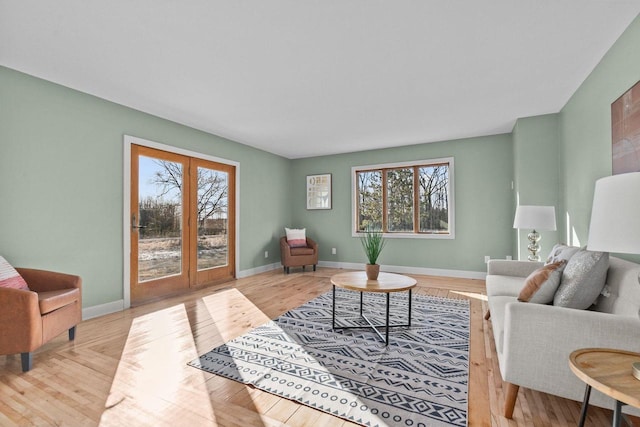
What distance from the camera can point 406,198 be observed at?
5.69 m

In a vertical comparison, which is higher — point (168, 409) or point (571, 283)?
point (571, 283)

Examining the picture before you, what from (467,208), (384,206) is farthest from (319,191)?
(467,208)

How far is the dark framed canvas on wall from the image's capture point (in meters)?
2.02

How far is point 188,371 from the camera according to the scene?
209 cm

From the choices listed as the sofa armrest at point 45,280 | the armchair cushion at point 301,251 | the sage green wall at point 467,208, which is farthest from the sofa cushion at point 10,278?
the sage green wall at point 467,208

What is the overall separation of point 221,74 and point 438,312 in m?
3.35

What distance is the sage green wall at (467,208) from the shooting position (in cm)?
492

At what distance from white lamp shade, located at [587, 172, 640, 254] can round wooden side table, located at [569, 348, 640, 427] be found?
436 mm

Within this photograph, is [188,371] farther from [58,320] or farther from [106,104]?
[106,104]

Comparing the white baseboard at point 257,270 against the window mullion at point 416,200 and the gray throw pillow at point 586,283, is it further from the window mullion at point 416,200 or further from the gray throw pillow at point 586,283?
the gray throw pillow at point 586,283

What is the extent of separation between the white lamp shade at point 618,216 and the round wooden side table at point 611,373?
436 mm

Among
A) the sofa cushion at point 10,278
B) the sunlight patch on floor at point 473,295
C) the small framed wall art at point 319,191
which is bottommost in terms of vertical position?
the sunlight patch on floor at point 473,295

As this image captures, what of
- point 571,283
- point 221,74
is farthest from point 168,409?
point 221,74

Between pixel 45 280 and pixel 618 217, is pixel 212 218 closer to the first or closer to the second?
pixel 45 280
